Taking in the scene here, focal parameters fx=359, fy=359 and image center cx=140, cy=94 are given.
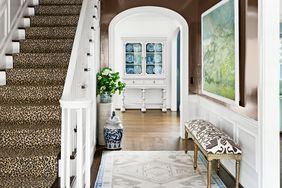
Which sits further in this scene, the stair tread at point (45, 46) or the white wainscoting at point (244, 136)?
the stair tread at point (45, 46)

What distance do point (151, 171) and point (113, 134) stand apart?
1.36 metres

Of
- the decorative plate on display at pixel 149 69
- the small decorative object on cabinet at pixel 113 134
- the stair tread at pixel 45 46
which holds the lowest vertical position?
the small decorative object on cabinet at pixel 113 134

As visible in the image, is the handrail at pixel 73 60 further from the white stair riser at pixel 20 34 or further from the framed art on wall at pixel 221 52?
the framed art on wall at pixel 221 52

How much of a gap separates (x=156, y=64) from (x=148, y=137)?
501 cm

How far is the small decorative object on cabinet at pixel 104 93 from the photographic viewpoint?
5992 mm

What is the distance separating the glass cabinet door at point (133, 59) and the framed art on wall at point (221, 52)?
18.7 feet

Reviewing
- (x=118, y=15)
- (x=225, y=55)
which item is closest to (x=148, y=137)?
(x=118, y=15)

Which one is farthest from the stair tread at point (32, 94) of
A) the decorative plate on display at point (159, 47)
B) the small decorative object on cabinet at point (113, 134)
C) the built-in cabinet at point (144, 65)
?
the decorative plate on display at point (159, 47)

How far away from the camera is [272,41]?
3.35 meters

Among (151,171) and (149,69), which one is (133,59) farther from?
(151,171)

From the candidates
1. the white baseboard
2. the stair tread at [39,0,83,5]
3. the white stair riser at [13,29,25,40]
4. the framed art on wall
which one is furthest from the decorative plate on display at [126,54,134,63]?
the white baseboard

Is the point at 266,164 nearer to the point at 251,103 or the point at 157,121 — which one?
the point at 251,103

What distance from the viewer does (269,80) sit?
11.0 ft

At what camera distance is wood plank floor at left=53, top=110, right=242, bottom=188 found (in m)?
5.29
